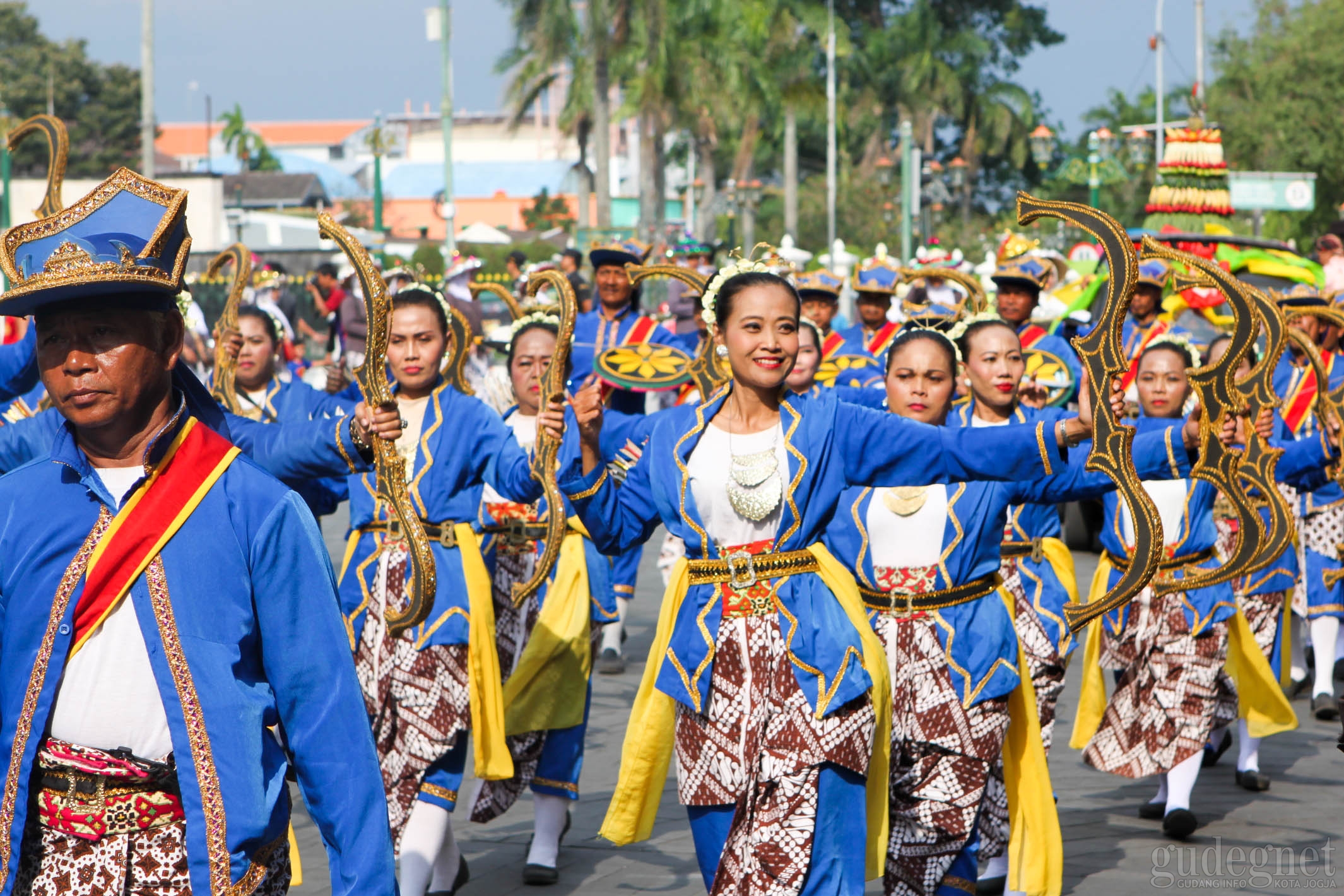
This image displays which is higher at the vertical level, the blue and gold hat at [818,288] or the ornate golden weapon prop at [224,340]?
the blue and gold hat at [818,288]

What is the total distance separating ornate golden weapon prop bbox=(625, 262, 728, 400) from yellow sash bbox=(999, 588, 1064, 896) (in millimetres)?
1420

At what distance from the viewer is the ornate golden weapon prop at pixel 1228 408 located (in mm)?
5066

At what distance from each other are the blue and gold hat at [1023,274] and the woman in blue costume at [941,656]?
4680mm

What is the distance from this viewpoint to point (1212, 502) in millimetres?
7035

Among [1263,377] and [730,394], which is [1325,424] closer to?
[1263,377]

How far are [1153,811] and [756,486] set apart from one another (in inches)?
134

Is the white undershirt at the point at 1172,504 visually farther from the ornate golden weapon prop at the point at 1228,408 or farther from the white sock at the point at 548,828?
the white sock at the point at 548,828

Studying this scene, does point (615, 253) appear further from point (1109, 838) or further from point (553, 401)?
point (553, 401)

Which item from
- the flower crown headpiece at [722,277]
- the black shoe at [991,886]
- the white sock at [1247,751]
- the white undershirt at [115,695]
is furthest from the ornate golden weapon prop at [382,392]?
the white sock at [1247,751]

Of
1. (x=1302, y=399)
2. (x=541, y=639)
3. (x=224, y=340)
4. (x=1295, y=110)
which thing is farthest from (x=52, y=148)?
(x=1295, y=110)

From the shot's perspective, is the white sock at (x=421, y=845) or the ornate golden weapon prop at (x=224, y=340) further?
the ornate golden weapon prop at (x=224, y=340)

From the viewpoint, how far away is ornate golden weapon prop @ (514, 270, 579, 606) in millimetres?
5152

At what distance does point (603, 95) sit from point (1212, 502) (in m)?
31.8

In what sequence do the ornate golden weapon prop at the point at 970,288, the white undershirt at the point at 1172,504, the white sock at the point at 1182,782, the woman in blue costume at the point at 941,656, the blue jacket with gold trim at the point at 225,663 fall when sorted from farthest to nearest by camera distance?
the ornate golden weapon prop at the point at 970,288
the white undershirt at the point at 1172,504
the white sock at the point at 1182,782
the woman in blue costume at the point at 941,656
the blue jacket with gold trim at the point at 225,663
